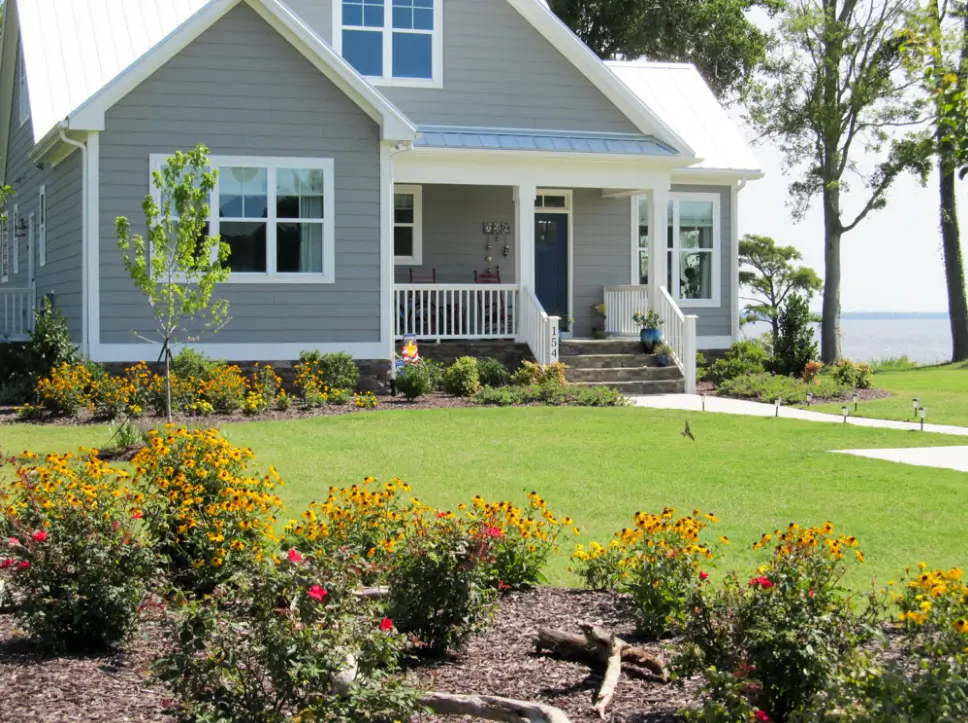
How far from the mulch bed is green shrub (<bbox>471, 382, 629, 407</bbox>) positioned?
35.7 ft

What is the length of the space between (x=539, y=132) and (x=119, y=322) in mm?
7909

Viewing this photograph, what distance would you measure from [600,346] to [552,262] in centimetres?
296

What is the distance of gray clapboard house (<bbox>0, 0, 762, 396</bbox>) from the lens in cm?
1752

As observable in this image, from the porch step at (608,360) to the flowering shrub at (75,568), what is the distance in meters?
14.1

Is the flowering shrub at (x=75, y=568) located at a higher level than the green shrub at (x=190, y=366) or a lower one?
lower

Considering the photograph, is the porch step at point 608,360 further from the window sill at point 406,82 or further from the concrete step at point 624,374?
the window sill at point 406,82

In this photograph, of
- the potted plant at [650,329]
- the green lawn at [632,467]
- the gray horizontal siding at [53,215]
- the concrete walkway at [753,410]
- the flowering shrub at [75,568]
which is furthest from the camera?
the potted plant at [650,329]

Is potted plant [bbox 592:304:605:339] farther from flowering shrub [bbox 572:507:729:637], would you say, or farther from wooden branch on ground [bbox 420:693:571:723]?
wooden branch on ground [bbox 420:693:571:723]

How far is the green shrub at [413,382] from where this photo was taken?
57.7 ft

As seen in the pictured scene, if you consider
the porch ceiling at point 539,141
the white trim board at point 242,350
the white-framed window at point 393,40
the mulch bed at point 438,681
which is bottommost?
the mulch bed at point 438,681

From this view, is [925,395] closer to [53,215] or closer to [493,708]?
[53,215]

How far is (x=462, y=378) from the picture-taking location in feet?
59.0

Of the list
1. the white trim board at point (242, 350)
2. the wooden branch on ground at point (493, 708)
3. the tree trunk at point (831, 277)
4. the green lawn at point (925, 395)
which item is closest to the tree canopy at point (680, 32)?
the tree trunk at point (831, 277)

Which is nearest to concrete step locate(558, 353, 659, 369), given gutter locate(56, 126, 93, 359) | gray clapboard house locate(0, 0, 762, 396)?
gray clapboard house locate(0, 0, 762, 396)
